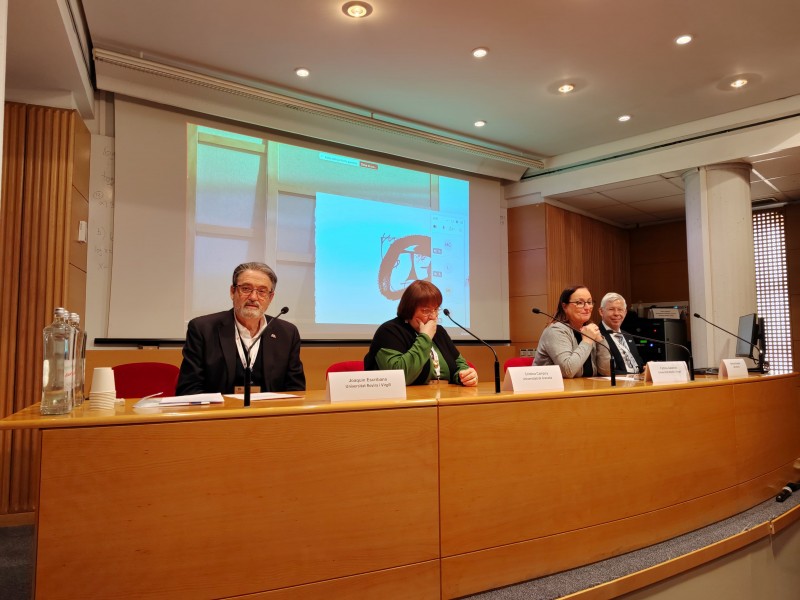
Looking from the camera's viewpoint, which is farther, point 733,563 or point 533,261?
point 533,261

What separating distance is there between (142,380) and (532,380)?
223cm

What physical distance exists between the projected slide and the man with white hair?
225 cm

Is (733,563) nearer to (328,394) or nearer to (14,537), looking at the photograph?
(328,394)

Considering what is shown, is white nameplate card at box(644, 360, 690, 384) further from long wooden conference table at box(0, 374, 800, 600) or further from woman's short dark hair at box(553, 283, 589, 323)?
woman's short dark hair at box(553, 283, 589, 323)

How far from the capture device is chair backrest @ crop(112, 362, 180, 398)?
3.05 m

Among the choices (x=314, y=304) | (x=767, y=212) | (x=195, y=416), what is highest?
(x=767, y=212)

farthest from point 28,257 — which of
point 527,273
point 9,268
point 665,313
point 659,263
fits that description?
point 659,263

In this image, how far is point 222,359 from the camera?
→ 235 cm

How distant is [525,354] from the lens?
6016 millimetres

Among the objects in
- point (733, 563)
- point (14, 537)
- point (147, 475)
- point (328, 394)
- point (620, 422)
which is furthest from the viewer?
point (14, 537)

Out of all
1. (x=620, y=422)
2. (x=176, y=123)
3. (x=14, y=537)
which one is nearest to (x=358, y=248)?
(x=176, y=123)

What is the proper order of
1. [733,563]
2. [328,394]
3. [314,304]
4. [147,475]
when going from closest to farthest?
[147,475], [328,394], [733,563], [314,304]

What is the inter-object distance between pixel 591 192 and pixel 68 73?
468cm

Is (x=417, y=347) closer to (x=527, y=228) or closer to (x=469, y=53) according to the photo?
(x=469, y=53)
